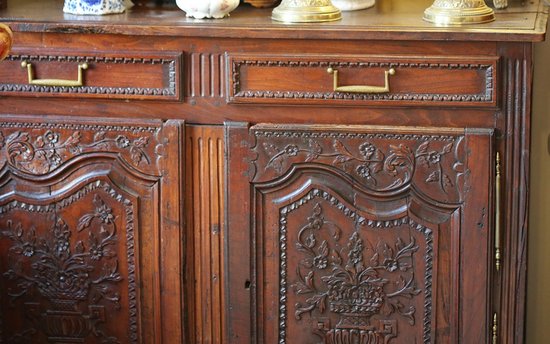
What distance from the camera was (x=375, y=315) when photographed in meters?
2.18

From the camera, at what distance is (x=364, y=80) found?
206 centimetres

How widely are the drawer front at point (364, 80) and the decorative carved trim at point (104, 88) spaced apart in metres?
0.12

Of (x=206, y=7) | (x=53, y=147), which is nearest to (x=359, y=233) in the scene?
(x=206, y=7)

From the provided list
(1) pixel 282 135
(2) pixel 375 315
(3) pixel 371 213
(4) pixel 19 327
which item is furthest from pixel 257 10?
(4) pixel 19 327

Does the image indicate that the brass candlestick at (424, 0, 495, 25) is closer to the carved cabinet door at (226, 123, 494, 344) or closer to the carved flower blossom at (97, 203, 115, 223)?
the carved cabinet door at (226, 123, 494, 344)

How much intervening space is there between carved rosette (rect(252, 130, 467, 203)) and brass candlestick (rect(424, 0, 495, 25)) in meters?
0.23

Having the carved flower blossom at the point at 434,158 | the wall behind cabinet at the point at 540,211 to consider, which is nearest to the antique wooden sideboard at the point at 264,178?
the carved flower blossom at the point at 434,158

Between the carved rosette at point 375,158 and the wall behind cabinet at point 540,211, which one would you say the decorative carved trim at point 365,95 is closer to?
the carved rosette at point 375,158

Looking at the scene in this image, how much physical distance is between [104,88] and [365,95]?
527mm

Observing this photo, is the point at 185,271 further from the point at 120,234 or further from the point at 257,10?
the point at 257,10

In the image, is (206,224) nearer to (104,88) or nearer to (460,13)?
(104,88)

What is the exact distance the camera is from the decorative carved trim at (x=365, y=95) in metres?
2.02

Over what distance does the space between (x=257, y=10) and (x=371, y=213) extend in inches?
21.3

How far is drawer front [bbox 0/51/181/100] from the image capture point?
2.12 meters
